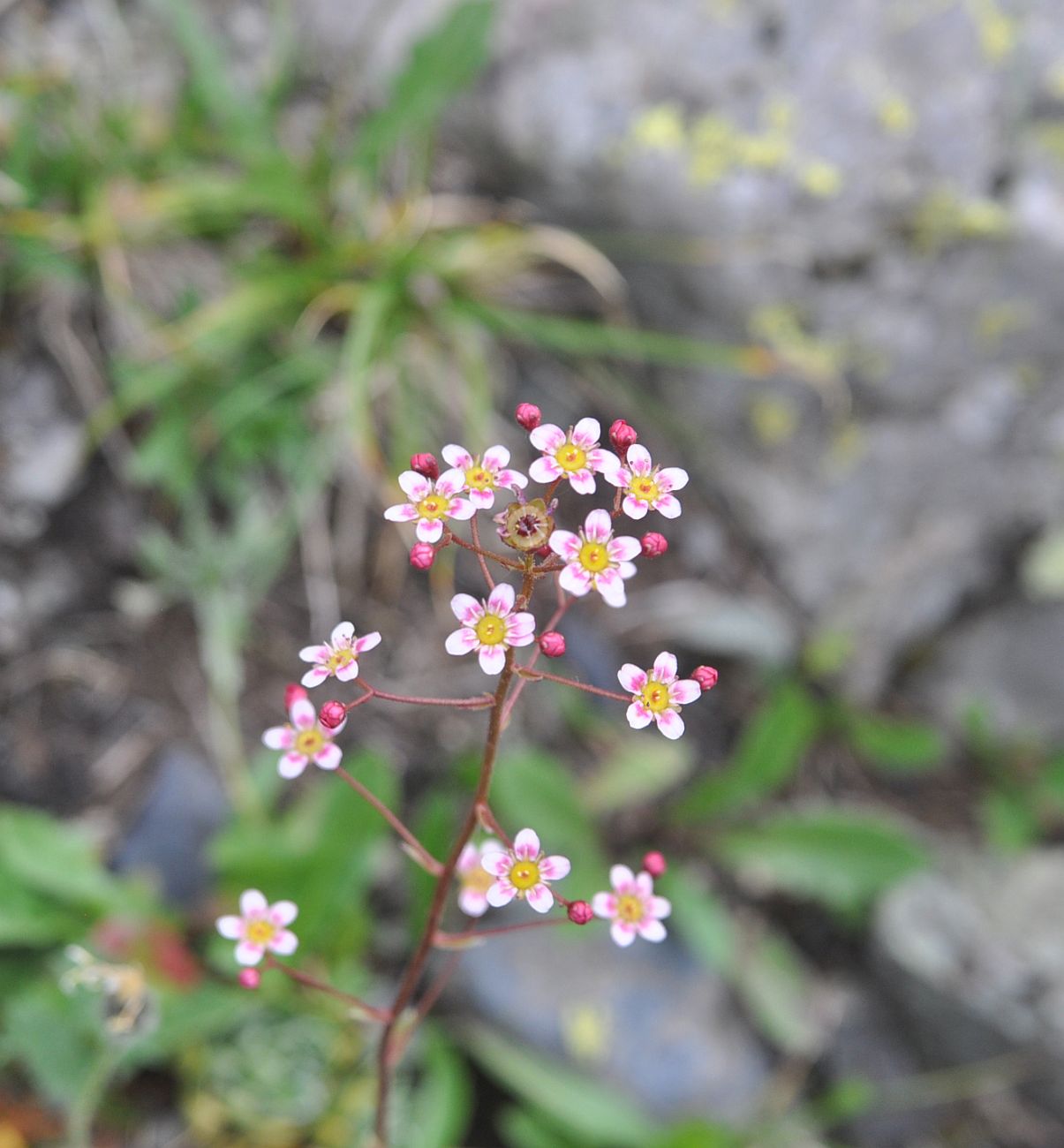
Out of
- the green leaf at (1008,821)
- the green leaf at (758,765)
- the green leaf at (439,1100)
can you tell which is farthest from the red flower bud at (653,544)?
the green leaf at (1008,821)

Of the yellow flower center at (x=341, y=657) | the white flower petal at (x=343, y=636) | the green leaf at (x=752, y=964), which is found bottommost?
the green leaf at (x=752, y=964)

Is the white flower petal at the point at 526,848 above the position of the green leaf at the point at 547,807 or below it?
above

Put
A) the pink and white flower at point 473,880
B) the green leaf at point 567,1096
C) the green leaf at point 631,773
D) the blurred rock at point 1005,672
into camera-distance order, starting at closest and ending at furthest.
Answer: the pink and white flower at point 473,880 < the green leaf at point 567,1096 < the green leaf at point 631,773 < the blurred rock at point 1005,672

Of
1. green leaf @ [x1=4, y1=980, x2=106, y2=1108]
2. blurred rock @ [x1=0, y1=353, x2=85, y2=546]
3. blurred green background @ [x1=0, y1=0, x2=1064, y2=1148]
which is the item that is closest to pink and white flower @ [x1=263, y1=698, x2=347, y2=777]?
blurred green background @ [x1=0, y1=0, x2=1064, y2=1148]

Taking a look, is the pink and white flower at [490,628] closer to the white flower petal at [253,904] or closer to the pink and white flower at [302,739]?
the pink and white flower at [302,739]

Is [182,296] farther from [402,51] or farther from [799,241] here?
[799,241]

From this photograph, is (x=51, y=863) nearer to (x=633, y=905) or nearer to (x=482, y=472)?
(x=633, y=905)

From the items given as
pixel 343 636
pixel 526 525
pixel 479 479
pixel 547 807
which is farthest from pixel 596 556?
pixel 547 807

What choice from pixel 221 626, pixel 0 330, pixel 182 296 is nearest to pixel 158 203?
pixel 182 296

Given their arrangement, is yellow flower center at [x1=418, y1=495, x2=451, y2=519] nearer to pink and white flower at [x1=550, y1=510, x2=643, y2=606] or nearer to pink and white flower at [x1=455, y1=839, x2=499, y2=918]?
pink and white flower at [x1=550, y1=510, x2=643, y2=606]

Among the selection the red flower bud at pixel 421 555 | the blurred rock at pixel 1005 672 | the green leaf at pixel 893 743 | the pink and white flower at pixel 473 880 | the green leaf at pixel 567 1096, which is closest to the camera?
the red flower bud at pixel 421 555
